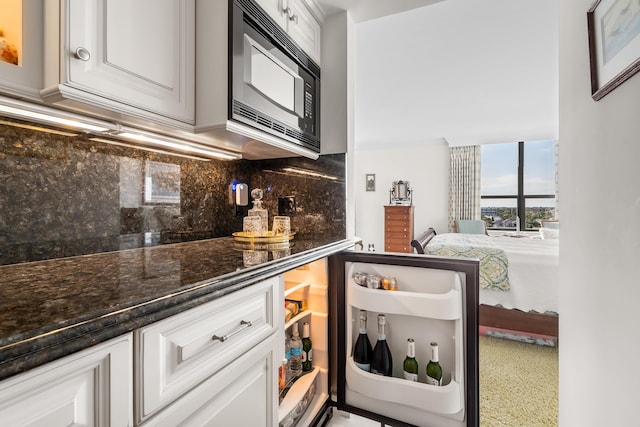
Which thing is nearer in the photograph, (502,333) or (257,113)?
(257,113)

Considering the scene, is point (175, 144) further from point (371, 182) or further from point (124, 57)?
point (371, 182)

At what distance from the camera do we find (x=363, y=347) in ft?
4.77

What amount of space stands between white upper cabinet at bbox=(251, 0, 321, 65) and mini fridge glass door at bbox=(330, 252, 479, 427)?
103cm

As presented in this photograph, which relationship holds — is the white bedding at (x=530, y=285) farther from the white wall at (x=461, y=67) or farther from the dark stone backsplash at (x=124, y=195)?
the dark stone backsplash at (x=124, y=195)

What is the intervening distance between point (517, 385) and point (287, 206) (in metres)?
1.82

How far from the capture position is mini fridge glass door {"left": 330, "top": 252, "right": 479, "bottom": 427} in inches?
48.6

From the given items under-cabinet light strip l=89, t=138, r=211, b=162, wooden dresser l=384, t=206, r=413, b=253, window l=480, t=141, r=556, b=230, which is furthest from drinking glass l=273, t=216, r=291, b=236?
window l=480, t=141, r=556, b=230

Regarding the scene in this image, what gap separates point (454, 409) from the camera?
1.22 meters

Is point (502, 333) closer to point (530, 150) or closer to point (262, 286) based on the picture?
point (262, 286)

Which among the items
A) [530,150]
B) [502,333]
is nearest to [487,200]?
[530,150]

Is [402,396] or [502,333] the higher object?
[402,396]

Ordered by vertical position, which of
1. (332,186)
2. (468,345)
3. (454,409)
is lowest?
(454,409)

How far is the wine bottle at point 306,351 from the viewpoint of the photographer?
4.93ft

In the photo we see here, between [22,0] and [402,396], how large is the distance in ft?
5.60
